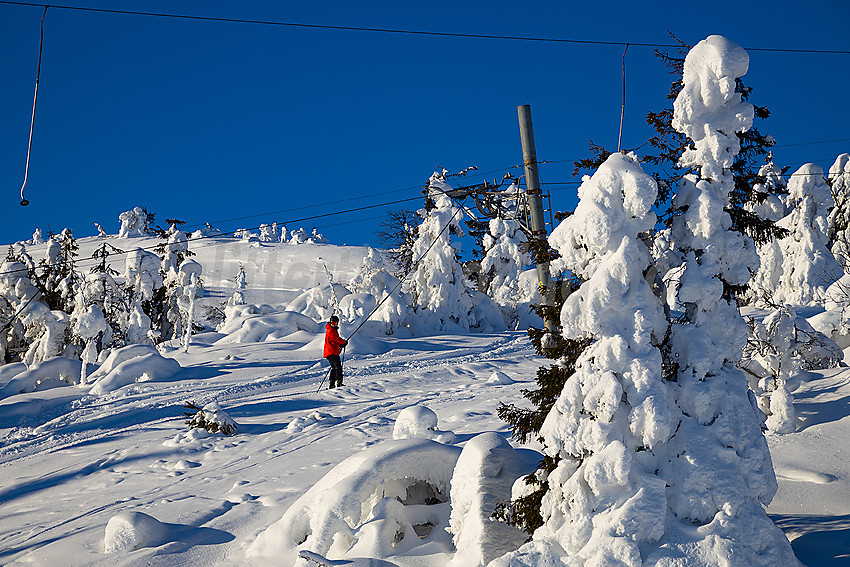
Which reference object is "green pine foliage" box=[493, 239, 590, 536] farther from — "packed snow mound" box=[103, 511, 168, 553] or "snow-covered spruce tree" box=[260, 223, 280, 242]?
"snow-covered spruce tree" box=[260, 223, 280, 242]

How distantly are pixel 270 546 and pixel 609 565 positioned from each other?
333 centimetres

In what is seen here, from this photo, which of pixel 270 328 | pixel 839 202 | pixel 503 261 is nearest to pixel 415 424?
pixel 270 328

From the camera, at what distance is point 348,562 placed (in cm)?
496

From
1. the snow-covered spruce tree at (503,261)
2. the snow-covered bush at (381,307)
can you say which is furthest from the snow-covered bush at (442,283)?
the snow-covered spruce tree at (503,261)

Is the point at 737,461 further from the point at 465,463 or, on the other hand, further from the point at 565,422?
the point at 465,463

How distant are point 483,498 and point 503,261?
29.7 m

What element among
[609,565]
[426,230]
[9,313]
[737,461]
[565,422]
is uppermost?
[426,230]

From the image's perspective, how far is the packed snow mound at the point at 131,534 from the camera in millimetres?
6223

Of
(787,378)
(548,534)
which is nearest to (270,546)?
(548,534)

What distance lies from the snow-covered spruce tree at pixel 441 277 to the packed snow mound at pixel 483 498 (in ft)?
71.7

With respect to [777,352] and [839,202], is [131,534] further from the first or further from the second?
[839,202]

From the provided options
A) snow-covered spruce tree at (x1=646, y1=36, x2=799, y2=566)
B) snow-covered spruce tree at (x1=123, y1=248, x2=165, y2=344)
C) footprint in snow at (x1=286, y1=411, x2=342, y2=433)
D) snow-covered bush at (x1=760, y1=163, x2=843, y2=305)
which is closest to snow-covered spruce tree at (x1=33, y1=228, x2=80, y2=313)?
snow-covered spruce tree at (x1=123, y1=248, x2=165, y2=344)

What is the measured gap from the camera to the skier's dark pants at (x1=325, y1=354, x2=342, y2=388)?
1355 centimetres

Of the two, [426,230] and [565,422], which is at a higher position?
[426,230]
